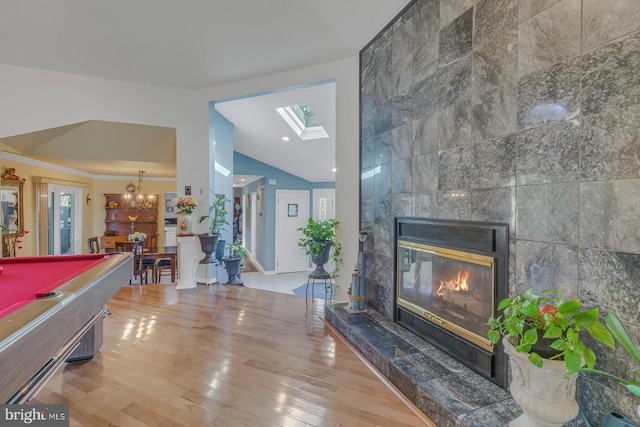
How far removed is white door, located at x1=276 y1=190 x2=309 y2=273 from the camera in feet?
26.2

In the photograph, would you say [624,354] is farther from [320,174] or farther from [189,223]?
[320,174]

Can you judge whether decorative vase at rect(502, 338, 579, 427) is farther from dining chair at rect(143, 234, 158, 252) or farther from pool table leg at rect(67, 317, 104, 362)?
dining chair at rect(143, 234, 158, 252)

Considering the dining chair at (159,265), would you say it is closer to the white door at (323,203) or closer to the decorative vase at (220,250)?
the decorative vase at (220,250)

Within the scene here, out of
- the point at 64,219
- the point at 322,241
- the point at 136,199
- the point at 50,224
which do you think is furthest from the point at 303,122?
the point at 64,219

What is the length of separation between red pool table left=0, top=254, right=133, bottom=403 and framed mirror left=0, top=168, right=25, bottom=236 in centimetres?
327

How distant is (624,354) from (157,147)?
5.75 m

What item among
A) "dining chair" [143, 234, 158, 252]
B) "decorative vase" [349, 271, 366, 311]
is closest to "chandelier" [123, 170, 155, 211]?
"dining chair" [143, 234, 158, 252]

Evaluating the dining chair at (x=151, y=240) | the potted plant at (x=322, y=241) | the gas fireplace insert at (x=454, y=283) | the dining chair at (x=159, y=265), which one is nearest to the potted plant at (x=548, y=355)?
the gas fireplace insert at (x=454, y=283)

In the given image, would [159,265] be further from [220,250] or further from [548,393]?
[548,393]

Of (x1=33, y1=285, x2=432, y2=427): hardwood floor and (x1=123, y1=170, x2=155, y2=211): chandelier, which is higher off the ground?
(x1=123, y1=170, x2=155, y2=211): chandelier

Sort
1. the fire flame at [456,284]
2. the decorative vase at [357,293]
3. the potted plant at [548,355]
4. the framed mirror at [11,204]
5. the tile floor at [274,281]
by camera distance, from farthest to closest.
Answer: the tile floor at [274,281]
the framed mirror at [11,204]
the decorative vase at [357,293]
the fire flame at [456,284]
the potted plant at [548,355]

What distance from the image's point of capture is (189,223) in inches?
171

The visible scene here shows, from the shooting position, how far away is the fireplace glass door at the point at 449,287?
1.83m

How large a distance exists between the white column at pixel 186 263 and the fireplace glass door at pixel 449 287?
3.12 meters
